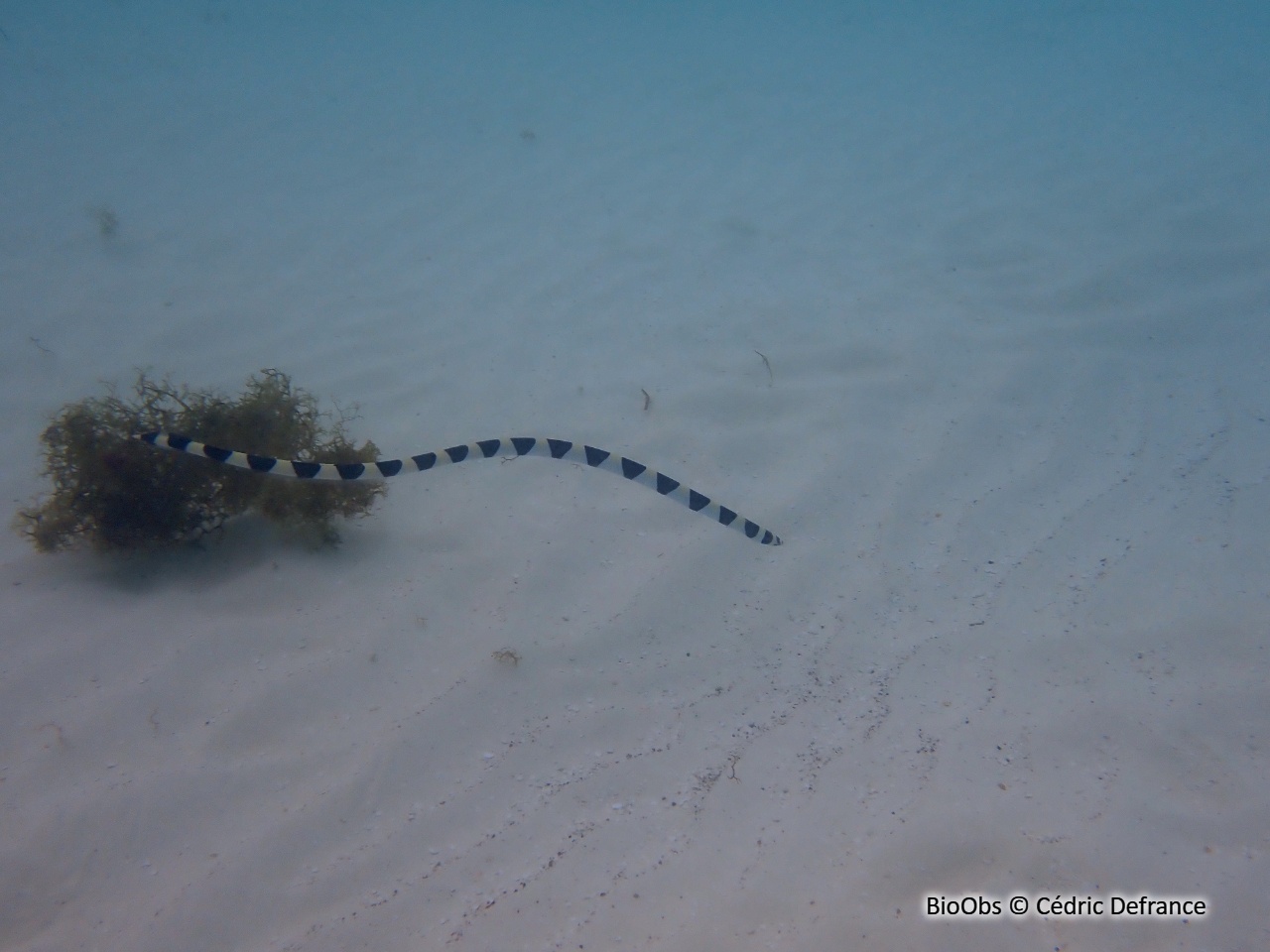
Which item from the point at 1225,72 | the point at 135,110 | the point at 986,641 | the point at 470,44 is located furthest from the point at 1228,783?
the point at 470,44

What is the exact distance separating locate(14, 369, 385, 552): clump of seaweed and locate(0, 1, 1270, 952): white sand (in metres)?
0.16

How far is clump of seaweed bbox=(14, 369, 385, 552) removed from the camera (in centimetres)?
340

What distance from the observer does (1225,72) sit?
41.5 ft

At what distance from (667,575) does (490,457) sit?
1402 millimetres

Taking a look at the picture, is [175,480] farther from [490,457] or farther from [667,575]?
[667,575]

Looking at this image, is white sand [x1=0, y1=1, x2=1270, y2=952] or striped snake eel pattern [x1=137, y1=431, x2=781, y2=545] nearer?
white sand [x1=0, y1=1, x2=1270, y2=952]

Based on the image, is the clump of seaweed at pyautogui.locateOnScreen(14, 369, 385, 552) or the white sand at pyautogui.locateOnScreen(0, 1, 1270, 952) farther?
the clump of seaweed at pyautogui.locateOnScreen(14, 369, 385, 552)

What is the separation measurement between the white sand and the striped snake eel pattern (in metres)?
0.14

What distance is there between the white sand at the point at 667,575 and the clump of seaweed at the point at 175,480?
0.16 metres

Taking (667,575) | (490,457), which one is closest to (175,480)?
(490,457)

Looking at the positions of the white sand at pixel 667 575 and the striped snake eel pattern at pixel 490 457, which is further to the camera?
the striped snake eel pattern at pixel 490 457

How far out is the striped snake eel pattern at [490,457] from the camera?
339 centimetres

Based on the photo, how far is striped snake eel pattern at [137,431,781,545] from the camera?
11.1 feet

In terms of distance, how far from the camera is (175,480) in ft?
11.4
